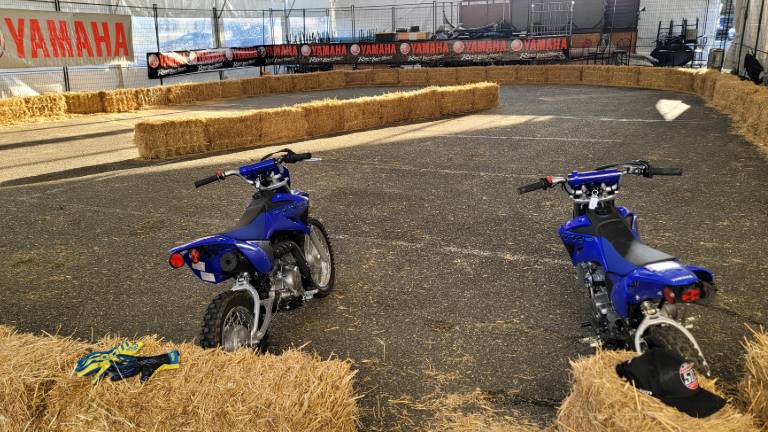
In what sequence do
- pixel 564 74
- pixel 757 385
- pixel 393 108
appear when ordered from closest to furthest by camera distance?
pixel 757 385 → pixel 393 108 → pixel 564 74

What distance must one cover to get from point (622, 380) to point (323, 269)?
315 cm

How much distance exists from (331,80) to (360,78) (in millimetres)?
1510

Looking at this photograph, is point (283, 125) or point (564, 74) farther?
point (564, 74)

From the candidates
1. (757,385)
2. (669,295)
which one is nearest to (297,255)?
(669,295)

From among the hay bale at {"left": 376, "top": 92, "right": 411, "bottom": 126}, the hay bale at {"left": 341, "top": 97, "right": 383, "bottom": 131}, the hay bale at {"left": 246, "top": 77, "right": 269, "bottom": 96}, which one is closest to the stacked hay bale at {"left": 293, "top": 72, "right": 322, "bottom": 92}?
the hay bale at {"left": 246, "top": 77, "right": 269, "bottom": 96}

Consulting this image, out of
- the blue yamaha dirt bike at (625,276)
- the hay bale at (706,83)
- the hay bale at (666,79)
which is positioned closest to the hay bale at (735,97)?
the hay bale at (706,83)

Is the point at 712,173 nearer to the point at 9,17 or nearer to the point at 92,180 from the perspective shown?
the point at 92,180

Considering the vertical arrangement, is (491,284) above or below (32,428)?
below

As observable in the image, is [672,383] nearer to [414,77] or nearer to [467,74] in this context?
[467,74]

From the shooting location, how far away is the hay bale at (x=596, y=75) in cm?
2350

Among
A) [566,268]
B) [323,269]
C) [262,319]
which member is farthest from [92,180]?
[566,268]

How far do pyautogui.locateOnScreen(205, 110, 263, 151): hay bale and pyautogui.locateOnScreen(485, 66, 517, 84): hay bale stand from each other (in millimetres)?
15227

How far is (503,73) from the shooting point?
25.3 metres

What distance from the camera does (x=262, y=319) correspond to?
402 centimetres
